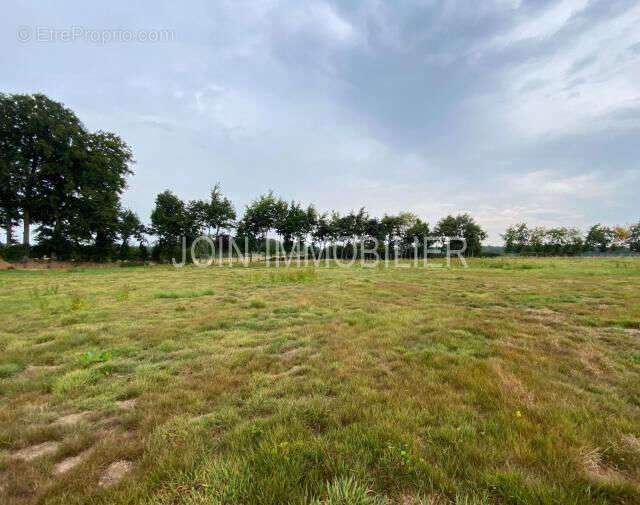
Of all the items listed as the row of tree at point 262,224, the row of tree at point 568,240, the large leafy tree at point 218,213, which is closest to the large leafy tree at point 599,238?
the row of tree at point 568,240

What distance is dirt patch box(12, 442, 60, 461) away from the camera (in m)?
2.15

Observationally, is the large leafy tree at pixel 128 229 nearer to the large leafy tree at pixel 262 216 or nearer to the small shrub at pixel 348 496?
the large leafy tree at pixel 262 216

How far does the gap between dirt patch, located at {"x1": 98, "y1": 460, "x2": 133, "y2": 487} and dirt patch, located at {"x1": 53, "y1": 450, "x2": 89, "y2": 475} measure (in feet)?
0.90

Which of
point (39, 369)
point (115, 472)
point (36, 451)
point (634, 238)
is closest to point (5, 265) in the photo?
point (39, 369)

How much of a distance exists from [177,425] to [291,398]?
105cm

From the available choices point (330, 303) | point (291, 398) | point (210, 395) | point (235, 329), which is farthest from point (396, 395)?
point (330, 303)

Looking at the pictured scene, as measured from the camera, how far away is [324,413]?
2.54 meters

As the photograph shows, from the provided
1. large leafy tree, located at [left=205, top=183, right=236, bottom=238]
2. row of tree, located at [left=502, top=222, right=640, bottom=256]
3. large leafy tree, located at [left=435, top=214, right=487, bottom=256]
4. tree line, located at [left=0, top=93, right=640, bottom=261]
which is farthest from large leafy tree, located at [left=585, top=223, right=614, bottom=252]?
large leafy tree, located at [left=205, top=183, right=236, bottom=238]

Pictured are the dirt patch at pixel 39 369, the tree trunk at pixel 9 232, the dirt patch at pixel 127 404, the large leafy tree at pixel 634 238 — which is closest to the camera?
the dirt patch at pixel 127 404

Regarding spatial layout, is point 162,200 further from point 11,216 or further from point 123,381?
point 123,381

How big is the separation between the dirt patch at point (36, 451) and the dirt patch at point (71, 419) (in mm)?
244

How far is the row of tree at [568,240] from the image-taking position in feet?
230

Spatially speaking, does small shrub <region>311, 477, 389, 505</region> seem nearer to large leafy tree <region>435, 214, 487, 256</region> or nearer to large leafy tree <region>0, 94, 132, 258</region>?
large leafy tree <region>0, 94, 132, 258</region>

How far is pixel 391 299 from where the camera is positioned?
862 cm
